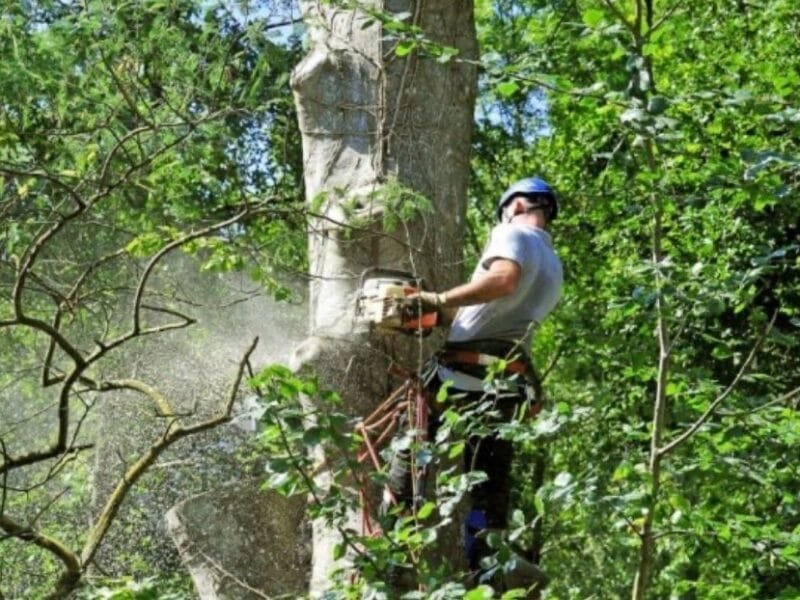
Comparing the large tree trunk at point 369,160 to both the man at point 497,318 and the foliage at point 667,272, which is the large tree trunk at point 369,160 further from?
the foliage at point 667,272

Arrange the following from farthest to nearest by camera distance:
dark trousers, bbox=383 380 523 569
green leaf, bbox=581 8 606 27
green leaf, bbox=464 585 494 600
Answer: dark trousers, bbox=383 380 523 569, green leaf, bbox=581 8 606 27, green leaf, bbox=464 585 494 600

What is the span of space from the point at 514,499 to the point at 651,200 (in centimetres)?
775

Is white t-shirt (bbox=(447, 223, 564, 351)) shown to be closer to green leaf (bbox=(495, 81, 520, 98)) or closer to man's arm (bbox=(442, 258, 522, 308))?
man's arm (bbox=(442, 258, 522, 308))

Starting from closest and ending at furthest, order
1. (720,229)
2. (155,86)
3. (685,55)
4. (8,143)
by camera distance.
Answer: (8,143)
(155,86)
(720,229)
(685,55)

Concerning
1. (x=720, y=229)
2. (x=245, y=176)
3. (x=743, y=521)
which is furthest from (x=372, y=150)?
(x=245, y=176)

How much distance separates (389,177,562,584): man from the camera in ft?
16.8

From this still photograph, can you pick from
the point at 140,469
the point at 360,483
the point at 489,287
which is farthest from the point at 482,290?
the point at 140,469

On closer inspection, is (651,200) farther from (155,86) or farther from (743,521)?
(155,86)

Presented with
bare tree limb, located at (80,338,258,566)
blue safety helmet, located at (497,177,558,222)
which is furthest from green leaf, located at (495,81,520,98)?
bare tree limb, located at (80,338,258,566)

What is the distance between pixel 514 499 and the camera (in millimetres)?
12055

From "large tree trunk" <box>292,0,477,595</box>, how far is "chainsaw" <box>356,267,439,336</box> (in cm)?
6

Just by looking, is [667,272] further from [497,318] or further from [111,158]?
[111,158]

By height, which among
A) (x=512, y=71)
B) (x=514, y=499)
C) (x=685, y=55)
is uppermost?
(x=685, y=55)

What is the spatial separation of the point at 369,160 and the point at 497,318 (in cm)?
72
